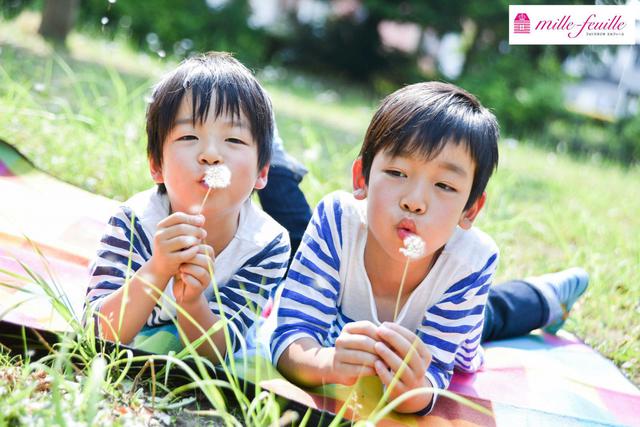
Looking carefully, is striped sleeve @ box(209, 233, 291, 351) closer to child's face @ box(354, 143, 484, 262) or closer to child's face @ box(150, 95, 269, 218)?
child's face @ box(150, 95, 269, 218)

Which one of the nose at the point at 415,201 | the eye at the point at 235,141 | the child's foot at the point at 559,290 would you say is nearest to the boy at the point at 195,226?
the eye at the point at 235,141

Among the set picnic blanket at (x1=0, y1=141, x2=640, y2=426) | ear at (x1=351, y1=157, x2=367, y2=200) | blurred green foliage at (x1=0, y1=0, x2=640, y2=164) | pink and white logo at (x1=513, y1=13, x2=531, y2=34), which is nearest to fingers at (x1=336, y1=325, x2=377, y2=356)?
picnic blanket at (x1=0, y1=141, x2=640, y2=426)

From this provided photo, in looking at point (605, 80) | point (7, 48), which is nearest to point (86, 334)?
point (7, 48)

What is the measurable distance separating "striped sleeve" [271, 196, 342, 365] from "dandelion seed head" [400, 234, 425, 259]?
344mm

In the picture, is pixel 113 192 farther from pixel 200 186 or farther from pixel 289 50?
pixel 289 50

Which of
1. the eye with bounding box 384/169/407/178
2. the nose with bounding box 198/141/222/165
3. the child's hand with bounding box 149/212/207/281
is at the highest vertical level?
the eye with bounding box 384/169/407/178

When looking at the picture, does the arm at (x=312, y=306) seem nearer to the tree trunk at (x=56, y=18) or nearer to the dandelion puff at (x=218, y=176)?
the dandelion puff at (x=218, y=176)

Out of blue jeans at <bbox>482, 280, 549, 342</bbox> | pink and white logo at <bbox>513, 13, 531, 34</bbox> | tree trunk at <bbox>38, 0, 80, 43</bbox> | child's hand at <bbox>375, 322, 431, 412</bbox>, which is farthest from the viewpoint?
tree trunk at <bbox>38, 0, 80, 43</bbox>

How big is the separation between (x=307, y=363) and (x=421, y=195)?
514mm

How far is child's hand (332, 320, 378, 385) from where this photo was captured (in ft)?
5.49

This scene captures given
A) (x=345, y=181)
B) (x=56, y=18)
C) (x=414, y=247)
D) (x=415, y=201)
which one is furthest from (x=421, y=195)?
(x=56, y=18)

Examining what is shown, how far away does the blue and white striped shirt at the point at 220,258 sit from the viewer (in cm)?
193

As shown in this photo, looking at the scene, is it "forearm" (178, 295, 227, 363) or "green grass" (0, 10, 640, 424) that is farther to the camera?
A: "green grass" (0, 10, 640, 424)

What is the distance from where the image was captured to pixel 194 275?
171 centimetres
